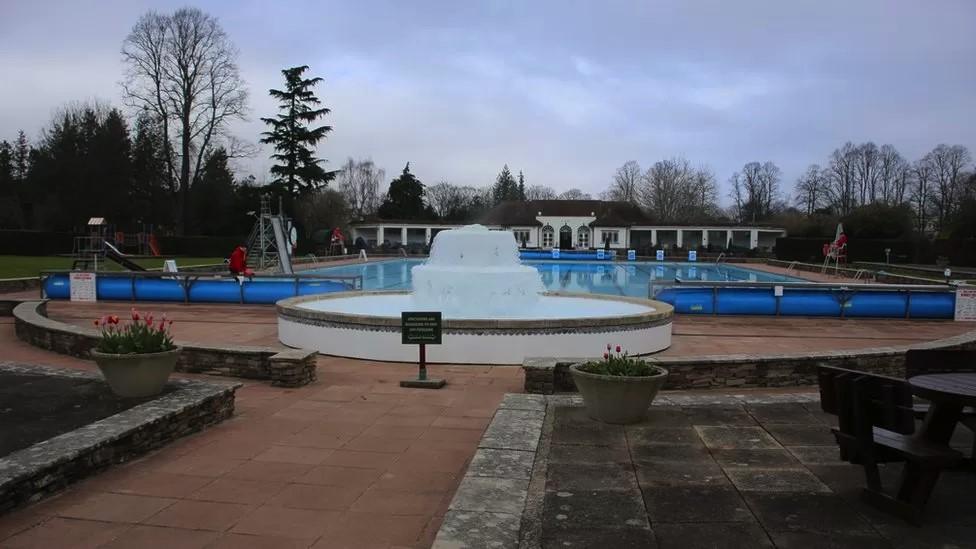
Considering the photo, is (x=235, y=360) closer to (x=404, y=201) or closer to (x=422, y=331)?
(x=422, y=331)

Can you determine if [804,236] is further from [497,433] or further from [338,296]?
[497,433]

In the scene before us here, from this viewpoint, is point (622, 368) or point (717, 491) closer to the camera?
point (717, 491)

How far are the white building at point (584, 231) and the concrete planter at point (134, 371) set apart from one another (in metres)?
56.3

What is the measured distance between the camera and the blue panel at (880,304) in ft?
55.0

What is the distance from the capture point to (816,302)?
54.6 feet

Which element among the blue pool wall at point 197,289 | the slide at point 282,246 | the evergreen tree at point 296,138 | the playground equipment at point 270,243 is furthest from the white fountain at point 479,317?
the evergreen tree at point 296,138

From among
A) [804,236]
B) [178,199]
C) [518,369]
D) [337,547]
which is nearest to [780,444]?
[337,547]

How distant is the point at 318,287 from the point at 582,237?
169 feet

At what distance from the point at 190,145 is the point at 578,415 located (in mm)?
47056

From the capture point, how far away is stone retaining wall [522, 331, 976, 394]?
7270 mm

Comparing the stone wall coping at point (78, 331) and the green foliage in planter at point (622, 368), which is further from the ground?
the green foliage in planter at point (622, 368)

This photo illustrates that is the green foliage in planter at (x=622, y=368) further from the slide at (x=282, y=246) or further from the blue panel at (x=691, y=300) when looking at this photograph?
the slide at (x=282, y=246)

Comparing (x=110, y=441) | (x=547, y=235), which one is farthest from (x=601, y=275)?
(x=110, y=441)

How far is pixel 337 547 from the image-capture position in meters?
3.53
